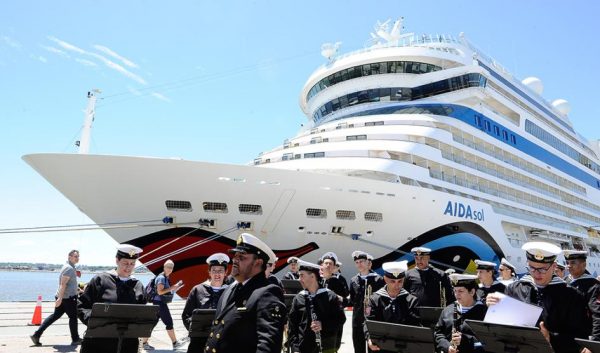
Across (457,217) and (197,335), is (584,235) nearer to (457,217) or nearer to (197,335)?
(457,217)

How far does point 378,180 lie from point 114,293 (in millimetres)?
9985

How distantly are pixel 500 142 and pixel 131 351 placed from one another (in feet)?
66.0

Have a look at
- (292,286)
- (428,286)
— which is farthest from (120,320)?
(292,286)

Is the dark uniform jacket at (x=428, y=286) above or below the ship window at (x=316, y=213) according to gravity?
below

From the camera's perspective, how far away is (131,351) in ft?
12.9

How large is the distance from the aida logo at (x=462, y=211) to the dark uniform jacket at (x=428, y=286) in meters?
8.66

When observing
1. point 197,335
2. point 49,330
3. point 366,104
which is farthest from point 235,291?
point 366,104

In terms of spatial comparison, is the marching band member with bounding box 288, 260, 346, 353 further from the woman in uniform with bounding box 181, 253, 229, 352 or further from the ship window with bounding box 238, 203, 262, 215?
the ship window with bounding box 238, 203, 262, 215

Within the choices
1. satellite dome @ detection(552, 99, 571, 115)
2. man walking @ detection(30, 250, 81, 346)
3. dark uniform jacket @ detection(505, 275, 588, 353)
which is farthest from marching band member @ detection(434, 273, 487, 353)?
satellite dome @ detection(552, 99, 571, 115)

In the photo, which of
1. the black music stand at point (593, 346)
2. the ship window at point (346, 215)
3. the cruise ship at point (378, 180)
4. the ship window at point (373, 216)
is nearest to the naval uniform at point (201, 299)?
the black music stand at point (593, 346)

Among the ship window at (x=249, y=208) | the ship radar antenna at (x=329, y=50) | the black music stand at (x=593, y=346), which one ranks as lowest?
the black music stand at (x=593, y=346)

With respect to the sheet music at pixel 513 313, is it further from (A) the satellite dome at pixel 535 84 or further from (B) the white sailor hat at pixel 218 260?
(A) the satellite dome at pixel 535 84

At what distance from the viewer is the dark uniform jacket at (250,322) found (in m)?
2.35

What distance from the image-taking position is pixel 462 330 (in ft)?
12.0
